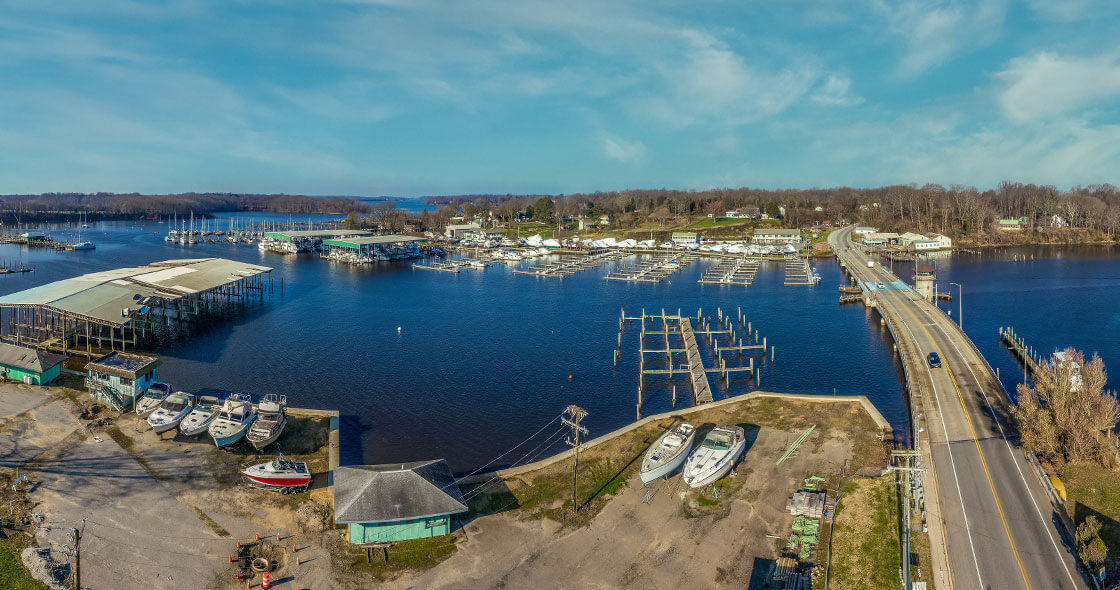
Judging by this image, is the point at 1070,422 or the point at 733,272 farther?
the point at 733,272

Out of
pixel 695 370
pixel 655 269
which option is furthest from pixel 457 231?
pixel 695 370

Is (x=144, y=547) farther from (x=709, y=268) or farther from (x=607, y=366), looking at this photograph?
(x=709, y=268)

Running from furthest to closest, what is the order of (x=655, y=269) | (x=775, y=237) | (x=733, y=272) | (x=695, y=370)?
1. (x=775, y=237)
2. (x=655, y=269)
3. (x=733, y=272)
4. (x=695, y=370)

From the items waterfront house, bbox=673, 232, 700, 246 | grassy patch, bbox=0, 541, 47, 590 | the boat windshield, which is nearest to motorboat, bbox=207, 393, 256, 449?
grassy patch, bbox=0, 541, 47, 590

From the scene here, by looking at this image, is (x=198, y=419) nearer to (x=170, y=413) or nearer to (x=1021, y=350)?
(x=170, y=413)

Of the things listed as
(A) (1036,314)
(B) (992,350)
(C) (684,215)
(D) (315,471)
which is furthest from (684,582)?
(C) (684,215)

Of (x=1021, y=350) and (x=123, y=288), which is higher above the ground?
(x=123, y=288)
